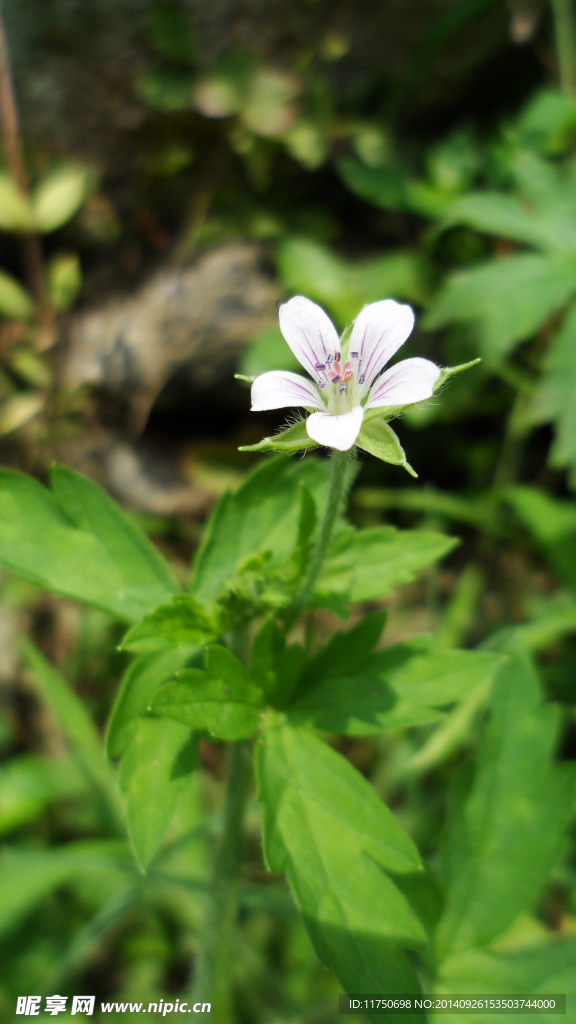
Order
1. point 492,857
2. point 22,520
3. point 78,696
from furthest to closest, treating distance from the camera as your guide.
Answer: point 78,696 < point 492,857 < point 22,520

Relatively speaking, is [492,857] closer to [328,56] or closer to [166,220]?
[166,220]

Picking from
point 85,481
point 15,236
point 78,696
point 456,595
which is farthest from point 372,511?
point 15,236

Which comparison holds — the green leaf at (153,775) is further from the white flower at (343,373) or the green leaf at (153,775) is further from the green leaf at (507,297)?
the green leaf at (507,297)

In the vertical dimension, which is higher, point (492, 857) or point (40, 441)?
point (40, 441)

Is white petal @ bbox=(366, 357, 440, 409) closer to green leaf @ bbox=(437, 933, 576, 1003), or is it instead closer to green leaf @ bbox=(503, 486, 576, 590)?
green leaf @ bbox=(437, 933, 576, 1003)

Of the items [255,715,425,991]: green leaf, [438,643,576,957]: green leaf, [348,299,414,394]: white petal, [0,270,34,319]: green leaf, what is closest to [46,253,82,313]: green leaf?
[0,270,34,319]: green leaf
